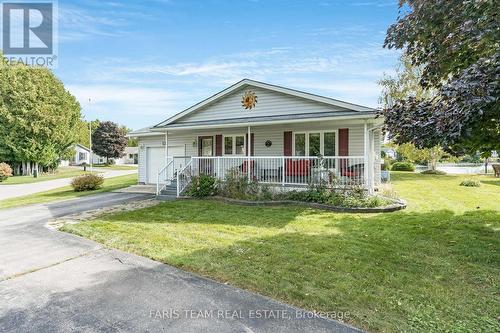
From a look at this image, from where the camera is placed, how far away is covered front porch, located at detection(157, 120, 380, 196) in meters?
10.9

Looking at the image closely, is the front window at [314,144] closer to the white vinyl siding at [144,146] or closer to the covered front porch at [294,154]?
the covered front porch at [294,154]

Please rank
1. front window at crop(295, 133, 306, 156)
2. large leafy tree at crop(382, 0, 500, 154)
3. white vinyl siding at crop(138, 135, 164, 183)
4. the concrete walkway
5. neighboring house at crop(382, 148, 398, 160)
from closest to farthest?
large leafy tree at crop(382, 0, 500, 154) → front window at crop(295, 133, 306, 156) → white vinyl siding at crop(138, 135, 164, 183) → the concrete walkway → neighboring house at crop(382, 148, 398, 160)

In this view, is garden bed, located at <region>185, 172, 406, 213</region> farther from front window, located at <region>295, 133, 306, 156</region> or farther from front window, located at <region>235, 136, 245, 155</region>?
front window, located at <region>235, 136, 245, 155</region>

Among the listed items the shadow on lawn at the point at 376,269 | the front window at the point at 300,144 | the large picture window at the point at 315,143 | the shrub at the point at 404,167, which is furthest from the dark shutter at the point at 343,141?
the shrub at the point at 404,167

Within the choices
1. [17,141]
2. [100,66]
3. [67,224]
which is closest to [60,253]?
[67,224]

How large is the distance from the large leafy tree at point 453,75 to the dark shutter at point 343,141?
163 inches

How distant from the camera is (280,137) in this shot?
45.1 feet

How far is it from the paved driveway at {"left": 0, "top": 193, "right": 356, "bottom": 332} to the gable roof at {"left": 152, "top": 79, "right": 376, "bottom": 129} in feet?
26.6

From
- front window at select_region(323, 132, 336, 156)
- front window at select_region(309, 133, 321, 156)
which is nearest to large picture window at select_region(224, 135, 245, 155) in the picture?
front window at select_region(309, 133, 321, 156)

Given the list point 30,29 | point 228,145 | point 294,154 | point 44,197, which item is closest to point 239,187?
point 294,154

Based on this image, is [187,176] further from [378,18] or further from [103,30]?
[378,18]

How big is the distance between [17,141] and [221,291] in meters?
36.9

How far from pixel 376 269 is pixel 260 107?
9699 millimetres

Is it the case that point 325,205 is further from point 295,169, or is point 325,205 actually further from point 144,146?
point 144,146
